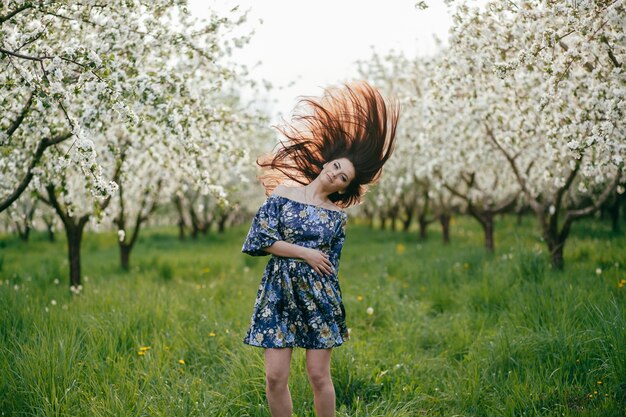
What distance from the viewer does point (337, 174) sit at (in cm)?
388

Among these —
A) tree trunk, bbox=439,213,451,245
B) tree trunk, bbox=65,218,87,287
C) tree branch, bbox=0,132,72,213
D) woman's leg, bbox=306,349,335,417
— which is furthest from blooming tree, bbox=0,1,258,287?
→ tree trunk, bbox=439,213,451,245

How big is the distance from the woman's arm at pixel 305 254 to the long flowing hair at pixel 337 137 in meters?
0.75

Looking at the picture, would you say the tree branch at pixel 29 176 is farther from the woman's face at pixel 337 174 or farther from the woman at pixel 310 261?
the woman's face at pixel 337 174

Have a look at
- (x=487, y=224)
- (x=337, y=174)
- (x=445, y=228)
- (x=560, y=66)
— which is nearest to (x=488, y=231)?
(x=487, y=224)

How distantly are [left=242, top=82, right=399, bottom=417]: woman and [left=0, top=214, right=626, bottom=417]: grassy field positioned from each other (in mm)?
767

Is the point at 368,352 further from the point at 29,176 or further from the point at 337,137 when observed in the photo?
the point at 29,176

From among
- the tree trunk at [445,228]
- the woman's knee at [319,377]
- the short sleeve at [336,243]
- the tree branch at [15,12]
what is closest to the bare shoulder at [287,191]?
the short sleeve at [336,243]

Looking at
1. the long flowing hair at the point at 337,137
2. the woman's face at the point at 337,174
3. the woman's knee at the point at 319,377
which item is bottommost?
the woman's knee at the point at 319,377

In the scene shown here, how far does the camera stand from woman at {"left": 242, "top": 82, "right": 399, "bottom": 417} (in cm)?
354

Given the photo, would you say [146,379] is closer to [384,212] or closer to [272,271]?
→ [272,271]

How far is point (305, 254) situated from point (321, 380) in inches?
32.8

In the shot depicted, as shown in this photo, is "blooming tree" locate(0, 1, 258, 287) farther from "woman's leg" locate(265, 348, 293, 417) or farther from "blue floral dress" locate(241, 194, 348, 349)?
"woman's leg" locate(265, 348, 293, 417)

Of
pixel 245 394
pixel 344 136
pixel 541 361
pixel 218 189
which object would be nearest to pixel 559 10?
pixel 344 136

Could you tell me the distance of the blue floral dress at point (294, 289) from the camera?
356cm
